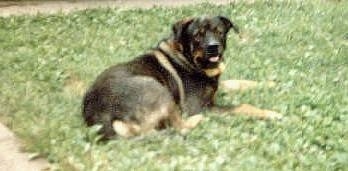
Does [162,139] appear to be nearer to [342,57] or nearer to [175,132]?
[175,132]

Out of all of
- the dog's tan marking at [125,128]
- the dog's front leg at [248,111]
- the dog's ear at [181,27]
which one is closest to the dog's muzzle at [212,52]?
the dog's ear at [181,27]

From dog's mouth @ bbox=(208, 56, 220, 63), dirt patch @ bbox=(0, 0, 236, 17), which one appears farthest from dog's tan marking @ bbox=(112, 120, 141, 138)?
dirt patch @ bbox=(0, 0, 236, 17)

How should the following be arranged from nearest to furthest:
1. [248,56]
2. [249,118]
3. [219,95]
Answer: [249,118] → [219,95] → [248,56]

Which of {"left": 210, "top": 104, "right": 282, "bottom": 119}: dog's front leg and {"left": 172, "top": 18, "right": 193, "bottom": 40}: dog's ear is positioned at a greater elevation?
{"left": 172, "top": 18, "right": 193, "bottom": 40}: dog's ear

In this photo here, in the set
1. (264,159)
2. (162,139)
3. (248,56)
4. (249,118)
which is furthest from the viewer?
(248,56)

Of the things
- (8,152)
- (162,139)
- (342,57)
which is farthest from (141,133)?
(342,57)

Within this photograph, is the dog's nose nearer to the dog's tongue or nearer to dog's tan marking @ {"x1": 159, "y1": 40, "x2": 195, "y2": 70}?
the dog's tongue

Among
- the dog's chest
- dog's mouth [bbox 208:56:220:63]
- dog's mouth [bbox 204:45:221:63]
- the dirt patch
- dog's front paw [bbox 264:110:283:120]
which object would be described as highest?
dog's mouth [bbox 204:45:221:63]

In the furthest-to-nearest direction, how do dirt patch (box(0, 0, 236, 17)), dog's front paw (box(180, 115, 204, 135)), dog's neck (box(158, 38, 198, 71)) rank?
dirt patch (box(0, 0, 236, 17))
dog's neck (box(158, 38, 198, 71))
dog's front paw (box(180, 115, 204, 135))
